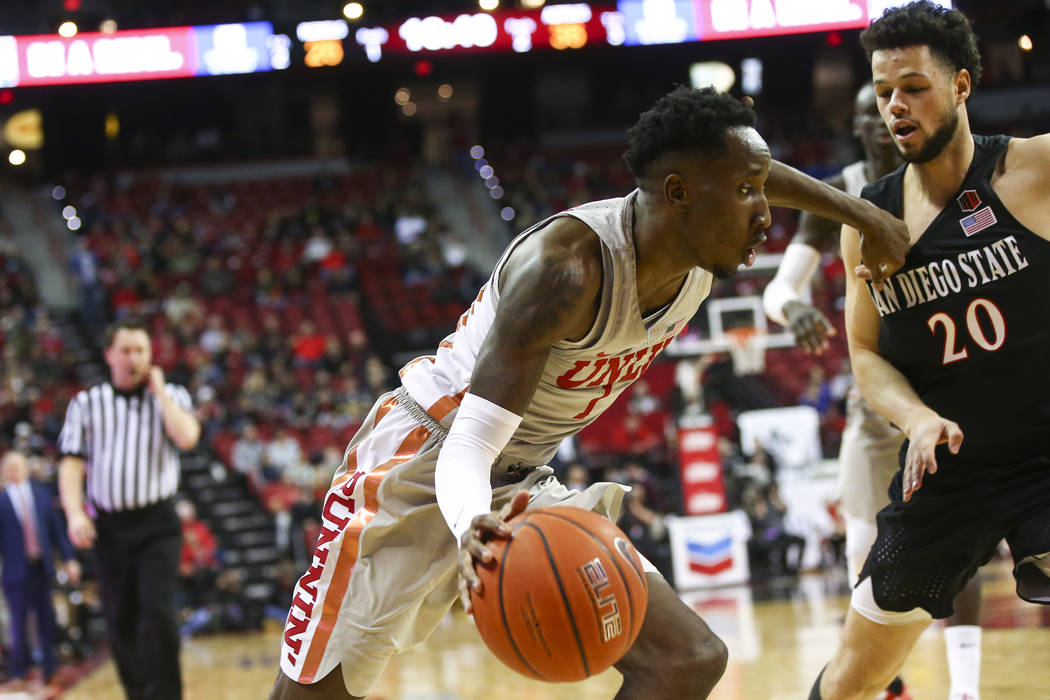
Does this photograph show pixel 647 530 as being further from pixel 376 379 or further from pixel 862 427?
pixel 862 427

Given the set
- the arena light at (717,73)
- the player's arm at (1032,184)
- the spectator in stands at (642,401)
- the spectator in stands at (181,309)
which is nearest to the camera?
the player's arm at (1032,184)

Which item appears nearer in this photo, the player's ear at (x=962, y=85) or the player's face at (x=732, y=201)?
the player's face at (x=732, y=201)

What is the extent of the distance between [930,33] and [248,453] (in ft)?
35.6

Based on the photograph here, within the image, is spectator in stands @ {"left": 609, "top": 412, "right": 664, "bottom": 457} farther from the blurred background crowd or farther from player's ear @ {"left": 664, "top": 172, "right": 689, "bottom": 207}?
player's ear @ {"left": 664, "top": 172, "right": 689, "bottom": 207}

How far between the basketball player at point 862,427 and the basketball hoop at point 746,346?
26.3 feet

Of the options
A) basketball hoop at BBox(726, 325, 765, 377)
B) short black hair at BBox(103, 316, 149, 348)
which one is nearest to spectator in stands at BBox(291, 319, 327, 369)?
basketball hoop at BBox(726, 325, 765, 377)

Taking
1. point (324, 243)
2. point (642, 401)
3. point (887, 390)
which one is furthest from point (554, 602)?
point (324, 243)

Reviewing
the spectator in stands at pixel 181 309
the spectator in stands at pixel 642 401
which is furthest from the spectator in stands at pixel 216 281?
the spectator in stands at pixel 642 401

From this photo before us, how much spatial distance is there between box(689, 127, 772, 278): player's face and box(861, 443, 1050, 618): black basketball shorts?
0.94 m

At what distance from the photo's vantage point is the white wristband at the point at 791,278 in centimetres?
413

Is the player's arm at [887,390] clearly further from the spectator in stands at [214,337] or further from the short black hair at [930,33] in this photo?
the spectator in stands at [214,337]

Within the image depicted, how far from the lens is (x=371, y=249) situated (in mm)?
18375

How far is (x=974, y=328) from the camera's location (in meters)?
2.93

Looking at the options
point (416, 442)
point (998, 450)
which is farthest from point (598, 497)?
point (998, 450)
